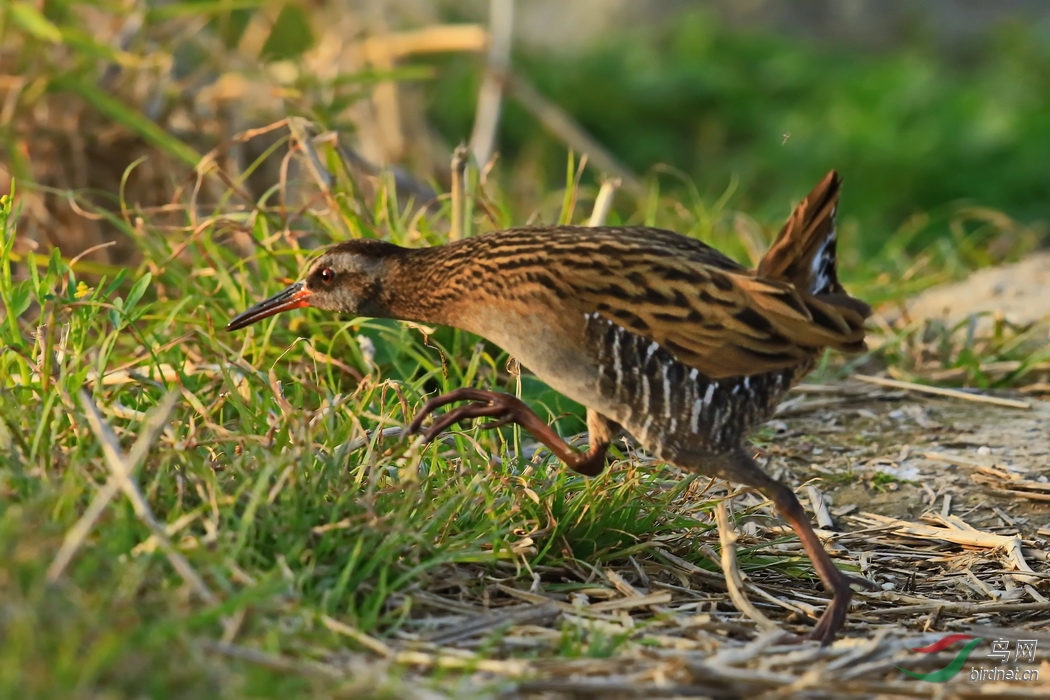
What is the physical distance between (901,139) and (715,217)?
396 centimetres

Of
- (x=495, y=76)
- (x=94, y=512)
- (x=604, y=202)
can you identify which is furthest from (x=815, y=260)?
(x=495, y=76)

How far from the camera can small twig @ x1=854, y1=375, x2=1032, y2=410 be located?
4.80m

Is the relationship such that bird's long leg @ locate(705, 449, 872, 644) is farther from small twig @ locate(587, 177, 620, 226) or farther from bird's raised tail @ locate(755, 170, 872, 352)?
small twig @ locate(587, 177, 620, 226)

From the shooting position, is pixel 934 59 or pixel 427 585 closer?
pixel 427 585

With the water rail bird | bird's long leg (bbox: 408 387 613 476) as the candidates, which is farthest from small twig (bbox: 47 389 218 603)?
bird's long leg (bbox: 408 387 613 476)

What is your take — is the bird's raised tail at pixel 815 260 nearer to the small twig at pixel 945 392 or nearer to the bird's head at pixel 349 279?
the bird's head at pixel 349 279

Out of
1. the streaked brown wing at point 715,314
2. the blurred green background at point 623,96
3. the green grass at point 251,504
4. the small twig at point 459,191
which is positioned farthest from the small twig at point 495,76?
the streaked brown wing at point 715,314

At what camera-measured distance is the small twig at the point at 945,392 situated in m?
4.80

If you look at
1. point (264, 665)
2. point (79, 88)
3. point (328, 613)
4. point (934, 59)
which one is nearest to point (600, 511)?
point (328, 613)

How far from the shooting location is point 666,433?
347 cm

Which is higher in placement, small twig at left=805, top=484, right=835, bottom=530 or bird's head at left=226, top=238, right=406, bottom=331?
bird's head at left=226, top=238, right=406, bottom=331

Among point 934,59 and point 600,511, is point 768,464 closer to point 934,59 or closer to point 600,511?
point 600,511

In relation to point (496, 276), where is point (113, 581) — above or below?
below

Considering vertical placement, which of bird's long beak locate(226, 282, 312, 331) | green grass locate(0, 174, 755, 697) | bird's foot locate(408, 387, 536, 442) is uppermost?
bird's long beak locate(226, 282, 312, 331)
